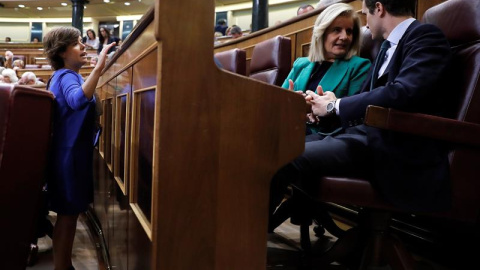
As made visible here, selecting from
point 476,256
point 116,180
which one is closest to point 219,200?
point 116,180

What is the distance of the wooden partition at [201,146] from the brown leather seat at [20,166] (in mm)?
167

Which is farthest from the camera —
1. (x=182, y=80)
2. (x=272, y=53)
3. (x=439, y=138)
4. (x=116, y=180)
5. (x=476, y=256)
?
(x=272, y=53)

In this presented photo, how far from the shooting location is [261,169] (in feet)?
1.58

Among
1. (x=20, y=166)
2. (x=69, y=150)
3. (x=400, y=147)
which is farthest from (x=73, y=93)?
(x=400, y=147)

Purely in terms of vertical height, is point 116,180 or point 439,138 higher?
point 439,138

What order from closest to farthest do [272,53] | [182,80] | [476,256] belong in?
1. [182,80]
2. [476,256]
3. [272,53]

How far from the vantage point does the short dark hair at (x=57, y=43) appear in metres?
0.96

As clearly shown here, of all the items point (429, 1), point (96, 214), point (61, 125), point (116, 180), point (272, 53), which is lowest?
point (96, 214)

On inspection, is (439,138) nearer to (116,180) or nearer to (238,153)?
(238,153)

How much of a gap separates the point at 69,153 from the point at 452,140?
A: 73cm

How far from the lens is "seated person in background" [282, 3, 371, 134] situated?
895 millimetres

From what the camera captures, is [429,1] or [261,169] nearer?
[261,169]

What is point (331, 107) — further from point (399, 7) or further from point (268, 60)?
point (268, 60)

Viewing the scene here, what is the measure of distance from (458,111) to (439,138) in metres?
0.10
